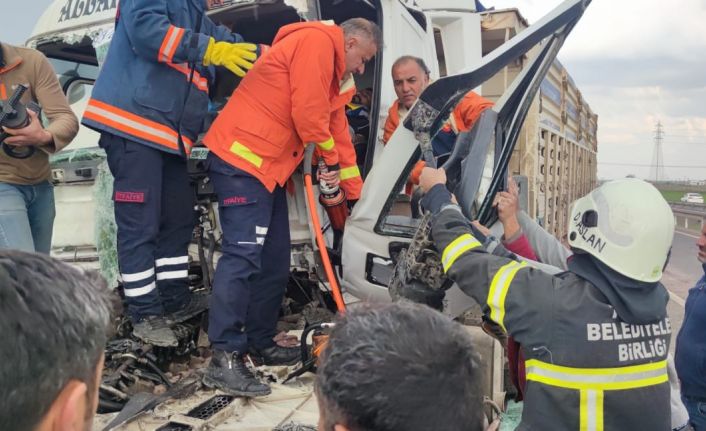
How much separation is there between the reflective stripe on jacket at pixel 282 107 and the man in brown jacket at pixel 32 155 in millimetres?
747

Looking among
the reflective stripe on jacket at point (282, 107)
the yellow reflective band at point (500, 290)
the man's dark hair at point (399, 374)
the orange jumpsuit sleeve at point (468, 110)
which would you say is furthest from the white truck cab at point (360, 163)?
the man's dark hair at point (399, 374)

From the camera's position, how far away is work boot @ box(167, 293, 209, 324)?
294 centimetres

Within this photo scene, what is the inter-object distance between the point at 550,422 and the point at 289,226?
5.93 feet

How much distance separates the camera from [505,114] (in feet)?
9.32

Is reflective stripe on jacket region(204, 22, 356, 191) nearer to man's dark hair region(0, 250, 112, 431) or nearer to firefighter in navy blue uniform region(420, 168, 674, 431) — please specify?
firefighter in navy blue uniform region(420, 168, 674, 431)

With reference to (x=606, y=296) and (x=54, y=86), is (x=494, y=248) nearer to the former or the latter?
(x=606, y=296)

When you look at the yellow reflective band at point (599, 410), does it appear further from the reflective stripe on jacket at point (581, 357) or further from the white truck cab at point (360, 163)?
the white truck cab at point (360, 163)

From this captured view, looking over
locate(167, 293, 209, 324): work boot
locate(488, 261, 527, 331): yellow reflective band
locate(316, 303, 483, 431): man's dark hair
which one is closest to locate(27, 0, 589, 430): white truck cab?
locate(167, 293, 209, 324): work boot

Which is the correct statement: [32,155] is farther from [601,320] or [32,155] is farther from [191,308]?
[601,320]

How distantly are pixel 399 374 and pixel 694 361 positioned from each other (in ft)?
7.75

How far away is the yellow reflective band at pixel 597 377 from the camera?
1629 millimetres

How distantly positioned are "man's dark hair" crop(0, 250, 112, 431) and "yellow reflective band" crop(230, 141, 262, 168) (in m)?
1.91

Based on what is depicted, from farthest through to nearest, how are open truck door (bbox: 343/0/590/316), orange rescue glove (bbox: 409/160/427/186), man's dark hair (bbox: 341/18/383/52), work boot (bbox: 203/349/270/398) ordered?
1. man's dark hair (bbox: 341/18/383/52)
2. orange rescue glove (bbox: 409/160/427/186)
3. open truck door (bbox: 343/0/590/316)
4. work boot (bbox: 203/349/270/398)

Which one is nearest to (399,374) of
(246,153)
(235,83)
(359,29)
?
(246,153)
